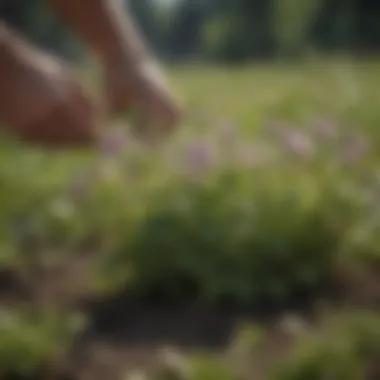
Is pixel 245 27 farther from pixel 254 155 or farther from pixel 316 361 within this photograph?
pixel 316 361

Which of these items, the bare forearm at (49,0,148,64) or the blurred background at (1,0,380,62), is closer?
the bare forearm at (49,0,148,64)

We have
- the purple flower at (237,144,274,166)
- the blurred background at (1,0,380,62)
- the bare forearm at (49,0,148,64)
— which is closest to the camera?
the purple flower at (237,144,274,166)

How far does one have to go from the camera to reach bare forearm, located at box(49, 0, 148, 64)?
81 cm

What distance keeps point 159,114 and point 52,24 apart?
0.72 feet

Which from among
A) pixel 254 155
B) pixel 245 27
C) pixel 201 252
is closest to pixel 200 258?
pixel 201 252

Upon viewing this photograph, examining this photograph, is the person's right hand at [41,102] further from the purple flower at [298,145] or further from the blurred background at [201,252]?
the purple flower at [298,145]

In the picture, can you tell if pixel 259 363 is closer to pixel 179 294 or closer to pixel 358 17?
pixel 179 294

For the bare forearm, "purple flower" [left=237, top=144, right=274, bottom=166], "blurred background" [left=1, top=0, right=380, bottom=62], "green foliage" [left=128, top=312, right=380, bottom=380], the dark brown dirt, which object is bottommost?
"green foliage" [left=128, top=312, right=380, bottom=380]

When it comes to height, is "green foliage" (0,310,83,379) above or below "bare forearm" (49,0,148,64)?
below

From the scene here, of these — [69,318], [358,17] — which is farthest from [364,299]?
[358,17]

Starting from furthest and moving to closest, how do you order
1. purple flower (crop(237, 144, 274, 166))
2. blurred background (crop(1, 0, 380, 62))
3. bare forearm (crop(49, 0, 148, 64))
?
blurred background (crop(1, 0, 380, 62))
bare forearm (crop(49, 0, 148, 64))
purple flower (crop(237, 144, 274, 166))

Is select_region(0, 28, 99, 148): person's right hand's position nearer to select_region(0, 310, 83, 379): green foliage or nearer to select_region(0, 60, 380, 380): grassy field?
select_region(0, 60, 380, 380): grassy field

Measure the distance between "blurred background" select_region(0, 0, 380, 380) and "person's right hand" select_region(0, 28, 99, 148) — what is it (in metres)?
0.03

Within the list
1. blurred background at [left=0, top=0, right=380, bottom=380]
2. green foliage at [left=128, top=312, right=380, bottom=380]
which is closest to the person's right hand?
blurred background at [left=0, top=0, right=380, bottom=380]
